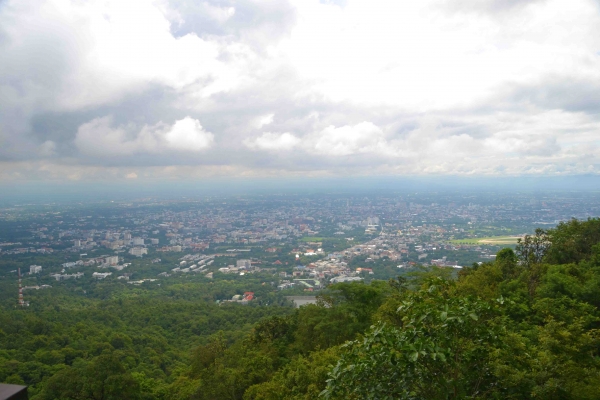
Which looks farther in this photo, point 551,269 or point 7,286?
point 7,286

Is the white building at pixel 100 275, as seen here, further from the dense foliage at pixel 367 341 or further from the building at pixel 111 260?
the dense foliage at pixel 367 341

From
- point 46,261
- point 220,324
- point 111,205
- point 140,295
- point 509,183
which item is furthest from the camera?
point 509,183

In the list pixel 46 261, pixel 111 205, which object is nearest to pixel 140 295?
pixel 46 261

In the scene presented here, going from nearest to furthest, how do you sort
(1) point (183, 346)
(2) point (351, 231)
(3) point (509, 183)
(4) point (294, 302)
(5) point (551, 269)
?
(5) point (551, 269) → (1) point (183, 346) → (4) point (294, 302) → (2) point (351, 231) → (3) point (509, 183)

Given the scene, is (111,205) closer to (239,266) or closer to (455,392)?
(239,266)

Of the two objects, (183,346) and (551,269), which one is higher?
(551,269)

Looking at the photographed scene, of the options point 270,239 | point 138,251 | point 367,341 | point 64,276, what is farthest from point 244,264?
point 367,341

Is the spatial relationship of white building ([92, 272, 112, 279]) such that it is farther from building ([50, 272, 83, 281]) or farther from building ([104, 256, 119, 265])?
building ([104, 256, 119, 265])
